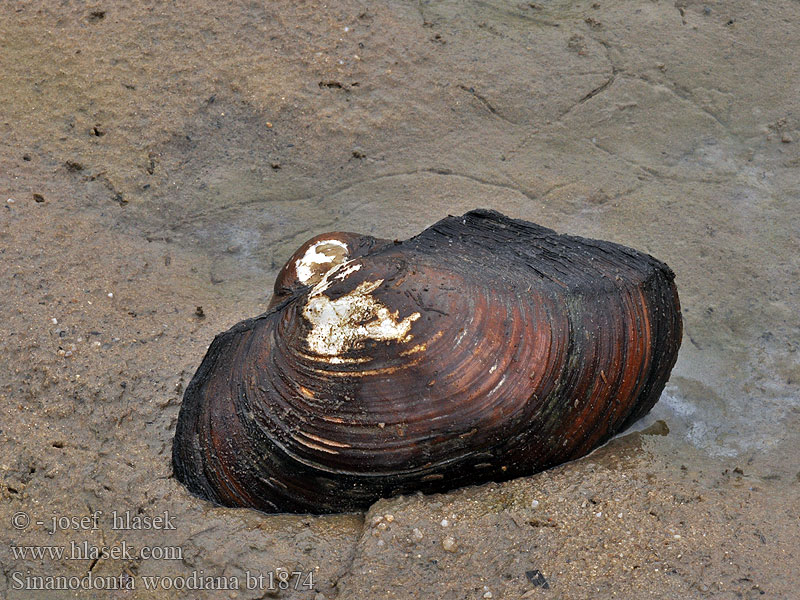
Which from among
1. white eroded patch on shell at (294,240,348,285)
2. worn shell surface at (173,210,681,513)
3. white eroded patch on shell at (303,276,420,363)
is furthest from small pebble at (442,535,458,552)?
white eroded patch on shell at (294,240,348,285)

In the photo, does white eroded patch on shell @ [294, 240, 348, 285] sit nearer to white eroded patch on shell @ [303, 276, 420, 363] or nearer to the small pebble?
white eroded patch on shell @ [303, 276, 420, 363]

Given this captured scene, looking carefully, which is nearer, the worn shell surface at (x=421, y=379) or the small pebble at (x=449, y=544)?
the small pebble at (x=449, y=544)

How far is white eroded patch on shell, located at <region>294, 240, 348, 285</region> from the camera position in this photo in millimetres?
3453

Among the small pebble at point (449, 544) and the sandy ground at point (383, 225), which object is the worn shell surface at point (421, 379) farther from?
the small pebble at point (449, 544)

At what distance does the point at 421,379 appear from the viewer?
270cm

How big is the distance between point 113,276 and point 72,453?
1.13 m

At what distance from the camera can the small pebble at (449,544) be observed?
251cm

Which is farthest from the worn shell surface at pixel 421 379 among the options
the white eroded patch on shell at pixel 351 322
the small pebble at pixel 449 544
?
the small pebble at pixel 449 544

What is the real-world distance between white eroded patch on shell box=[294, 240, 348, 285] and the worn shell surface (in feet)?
0.98

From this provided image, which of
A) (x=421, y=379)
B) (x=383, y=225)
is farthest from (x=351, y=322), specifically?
(x=383, y=225)

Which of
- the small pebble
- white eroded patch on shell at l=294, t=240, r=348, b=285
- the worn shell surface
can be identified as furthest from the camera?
white eroded patch on shell at l=294, t=240, r=348, b=285

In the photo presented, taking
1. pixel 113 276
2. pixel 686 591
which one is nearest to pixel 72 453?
pixel 113 276

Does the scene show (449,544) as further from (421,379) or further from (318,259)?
(318,259)

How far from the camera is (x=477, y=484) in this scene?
9.18 ft
